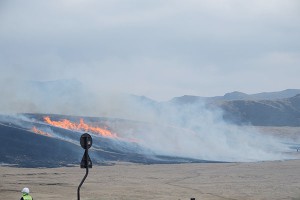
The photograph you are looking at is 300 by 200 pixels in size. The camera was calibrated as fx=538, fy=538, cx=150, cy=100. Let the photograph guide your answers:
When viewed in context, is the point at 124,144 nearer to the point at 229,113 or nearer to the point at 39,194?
the point at 39,194

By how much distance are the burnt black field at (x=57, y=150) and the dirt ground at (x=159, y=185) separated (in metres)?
8.21

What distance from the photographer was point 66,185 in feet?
111

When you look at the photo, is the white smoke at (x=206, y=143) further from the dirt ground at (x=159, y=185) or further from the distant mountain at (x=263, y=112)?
the distant mountain at (x=263, y=112)

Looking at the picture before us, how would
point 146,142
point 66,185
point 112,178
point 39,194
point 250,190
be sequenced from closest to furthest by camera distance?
point 39,194
point 250,190
point 66,185
point 112,178
point 146,142

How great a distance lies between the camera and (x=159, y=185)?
113 feet

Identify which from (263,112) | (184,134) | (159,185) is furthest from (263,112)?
(159,185)

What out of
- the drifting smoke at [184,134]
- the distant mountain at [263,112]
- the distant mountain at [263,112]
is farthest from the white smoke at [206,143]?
the distant mountain at [263,112]

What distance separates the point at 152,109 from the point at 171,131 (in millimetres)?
34548

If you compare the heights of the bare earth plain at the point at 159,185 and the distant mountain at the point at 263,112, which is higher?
the distant mountain at the point at 263,112

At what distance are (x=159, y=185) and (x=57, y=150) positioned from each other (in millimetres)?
27467

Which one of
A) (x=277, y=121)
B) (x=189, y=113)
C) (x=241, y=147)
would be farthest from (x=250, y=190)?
(x=277, y=121)

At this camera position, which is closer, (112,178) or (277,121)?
(112,178)

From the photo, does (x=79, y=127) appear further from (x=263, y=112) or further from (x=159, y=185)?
(x=263, y=112)

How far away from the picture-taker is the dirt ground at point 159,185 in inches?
1108
